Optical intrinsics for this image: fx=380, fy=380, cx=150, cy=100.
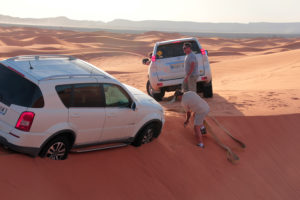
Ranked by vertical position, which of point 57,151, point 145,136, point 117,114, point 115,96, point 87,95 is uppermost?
point 87,95

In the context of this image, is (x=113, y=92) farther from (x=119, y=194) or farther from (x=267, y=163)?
(x=267, y=163)

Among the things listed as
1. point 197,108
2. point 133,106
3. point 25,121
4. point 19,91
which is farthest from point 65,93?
point 197,108

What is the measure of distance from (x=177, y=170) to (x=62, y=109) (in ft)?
8.39

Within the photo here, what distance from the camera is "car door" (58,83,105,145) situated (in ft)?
19.3

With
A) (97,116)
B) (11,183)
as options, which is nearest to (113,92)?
(97,116)

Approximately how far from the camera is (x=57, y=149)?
19.1 ft

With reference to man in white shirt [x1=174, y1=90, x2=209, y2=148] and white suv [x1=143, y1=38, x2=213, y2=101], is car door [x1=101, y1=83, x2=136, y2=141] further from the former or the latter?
white suv [x1=143, y1=38, x2=213, y2=101]

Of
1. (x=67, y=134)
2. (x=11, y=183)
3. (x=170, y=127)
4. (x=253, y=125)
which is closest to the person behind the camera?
(x=11, y=183)

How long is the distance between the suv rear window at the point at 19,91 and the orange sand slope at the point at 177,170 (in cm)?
81

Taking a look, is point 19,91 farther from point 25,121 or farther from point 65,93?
point 65,93

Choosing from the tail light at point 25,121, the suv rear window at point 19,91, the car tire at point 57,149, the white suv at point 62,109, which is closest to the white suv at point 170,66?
the white suv at point 62,109

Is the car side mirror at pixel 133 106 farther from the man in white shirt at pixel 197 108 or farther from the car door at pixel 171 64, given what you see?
the car door at pixel 171 64

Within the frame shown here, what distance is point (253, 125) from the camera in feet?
32.0

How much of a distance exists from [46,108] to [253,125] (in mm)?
5975
